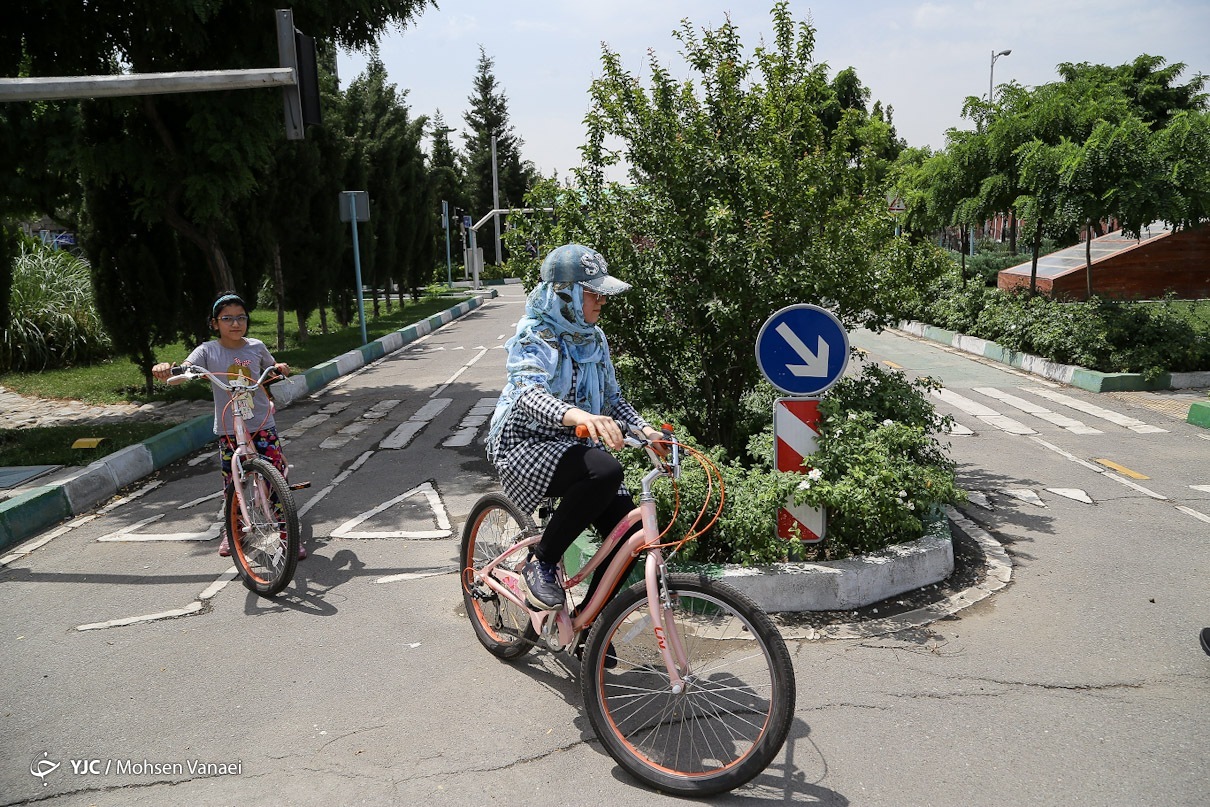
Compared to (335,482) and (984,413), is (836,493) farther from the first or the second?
(984,413)

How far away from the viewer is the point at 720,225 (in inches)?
239

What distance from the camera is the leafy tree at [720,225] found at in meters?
6.31

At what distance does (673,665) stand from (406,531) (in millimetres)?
3748

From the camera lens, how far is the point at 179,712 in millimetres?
4023

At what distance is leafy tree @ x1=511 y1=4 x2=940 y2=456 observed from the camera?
6309 mm

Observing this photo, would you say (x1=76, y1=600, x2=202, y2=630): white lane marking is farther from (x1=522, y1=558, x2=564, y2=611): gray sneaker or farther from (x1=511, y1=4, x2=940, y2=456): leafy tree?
(x1=511, y1=4, x2=940, y2=456): leafy tree

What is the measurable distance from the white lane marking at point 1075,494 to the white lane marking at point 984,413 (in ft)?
7.89

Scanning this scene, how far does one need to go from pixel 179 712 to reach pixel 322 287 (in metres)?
15.6

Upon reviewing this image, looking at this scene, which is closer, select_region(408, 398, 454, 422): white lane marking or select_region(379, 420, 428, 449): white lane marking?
select_region(379, 420, 428, 449): white lane marking

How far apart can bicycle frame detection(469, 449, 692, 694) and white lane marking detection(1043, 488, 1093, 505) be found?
16.4 ft

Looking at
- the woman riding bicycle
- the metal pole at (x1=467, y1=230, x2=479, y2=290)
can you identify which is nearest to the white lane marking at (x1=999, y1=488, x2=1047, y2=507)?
the woman riding bicycle

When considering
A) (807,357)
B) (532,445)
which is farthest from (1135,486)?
(532,445)

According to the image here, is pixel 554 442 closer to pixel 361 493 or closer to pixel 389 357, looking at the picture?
pixel 361 493

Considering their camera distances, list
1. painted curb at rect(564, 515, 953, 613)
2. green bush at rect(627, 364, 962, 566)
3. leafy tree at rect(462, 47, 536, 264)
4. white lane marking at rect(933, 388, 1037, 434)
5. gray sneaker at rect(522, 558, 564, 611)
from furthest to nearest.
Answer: leafy tree at rect(462, 47, 536, 264) < white lane marking at rect(933, 388, 1037, 434) < green bush at rect(627, 364, 962, 566) < painted curb at rect(564, 515, 953, 613) < gray sneaker at rect(522, 558, 564, 611)
